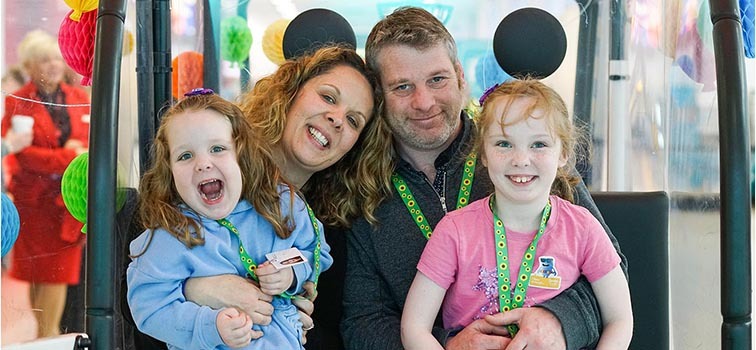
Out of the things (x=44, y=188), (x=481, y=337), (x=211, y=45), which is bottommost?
(x=481, y=337)

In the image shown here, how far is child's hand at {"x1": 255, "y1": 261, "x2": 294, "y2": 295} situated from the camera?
187 cm

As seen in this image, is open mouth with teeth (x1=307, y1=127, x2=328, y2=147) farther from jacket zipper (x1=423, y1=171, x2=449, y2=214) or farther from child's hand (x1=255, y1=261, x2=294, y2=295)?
child's hand (x1=255, y1=261, x2=294, y2=295)

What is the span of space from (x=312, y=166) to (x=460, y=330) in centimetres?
55

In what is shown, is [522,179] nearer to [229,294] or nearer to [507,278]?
[507,278]

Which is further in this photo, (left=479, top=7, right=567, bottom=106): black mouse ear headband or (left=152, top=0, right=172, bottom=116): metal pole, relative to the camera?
(left=152, top=0, right=172, bottom=116): metal pole

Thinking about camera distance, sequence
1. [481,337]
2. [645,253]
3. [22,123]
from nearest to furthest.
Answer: [481,337] < [645,253] < [22,123]

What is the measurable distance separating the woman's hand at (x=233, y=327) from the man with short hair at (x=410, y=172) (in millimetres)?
404

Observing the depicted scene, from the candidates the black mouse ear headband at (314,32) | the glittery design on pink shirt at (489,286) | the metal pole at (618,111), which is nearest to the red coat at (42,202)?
the black mouse ear headband at (314,32)

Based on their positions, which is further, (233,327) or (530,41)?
(530,41)

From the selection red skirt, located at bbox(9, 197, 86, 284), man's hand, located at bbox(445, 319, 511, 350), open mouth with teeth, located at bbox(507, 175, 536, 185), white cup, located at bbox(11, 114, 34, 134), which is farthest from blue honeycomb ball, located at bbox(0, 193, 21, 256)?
open mouth with teeth, located at bbox(507, 175, 536, 185)

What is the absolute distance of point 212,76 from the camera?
301cm

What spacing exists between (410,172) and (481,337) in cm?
57

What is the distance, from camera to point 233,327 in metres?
1.78

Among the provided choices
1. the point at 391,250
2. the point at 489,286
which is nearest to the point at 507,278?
the point at 489,286
